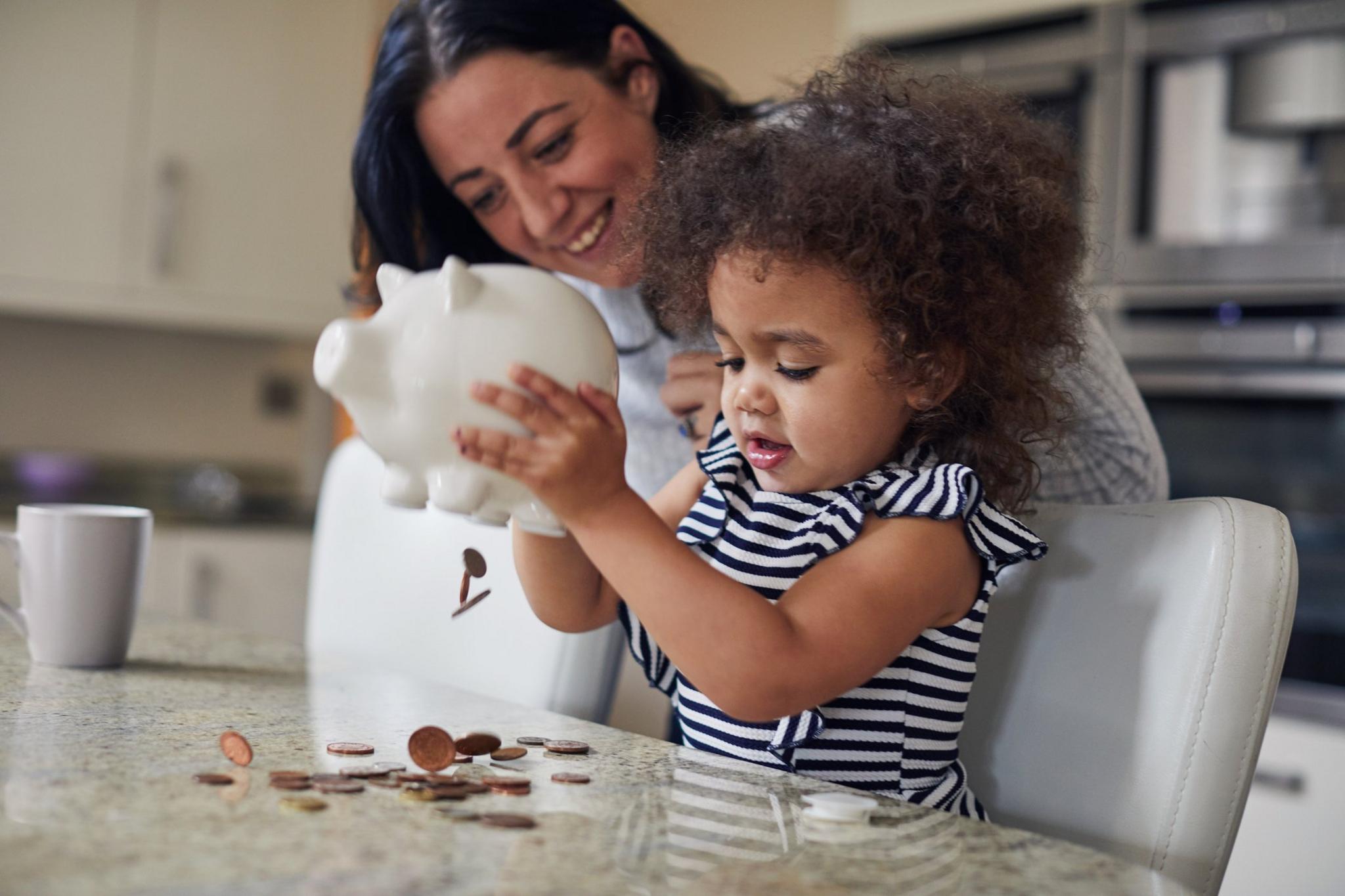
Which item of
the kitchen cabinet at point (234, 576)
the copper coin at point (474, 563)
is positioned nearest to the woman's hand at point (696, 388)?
the copper coin at point (474, 563)

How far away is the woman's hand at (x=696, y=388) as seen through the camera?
1.16m

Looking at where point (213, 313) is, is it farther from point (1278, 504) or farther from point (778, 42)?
point (1278, 504)

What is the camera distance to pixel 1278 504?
7.16 ft

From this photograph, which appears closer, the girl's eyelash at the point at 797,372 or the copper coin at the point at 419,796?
the copper coin at the point at 419,796

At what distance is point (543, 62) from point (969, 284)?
0.69m

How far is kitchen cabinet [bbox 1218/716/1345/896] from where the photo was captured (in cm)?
192

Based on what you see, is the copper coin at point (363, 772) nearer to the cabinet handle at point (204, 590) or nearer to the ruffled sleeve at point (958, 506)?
the ruffled sleeve at point (958, 506)

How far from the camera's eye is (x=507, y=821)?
0.57m

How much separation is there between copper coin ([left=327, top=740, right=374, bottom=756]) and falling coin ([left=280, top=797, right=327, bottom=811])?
0.11 m

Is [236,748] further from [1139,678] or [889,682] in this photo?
[1139,678]

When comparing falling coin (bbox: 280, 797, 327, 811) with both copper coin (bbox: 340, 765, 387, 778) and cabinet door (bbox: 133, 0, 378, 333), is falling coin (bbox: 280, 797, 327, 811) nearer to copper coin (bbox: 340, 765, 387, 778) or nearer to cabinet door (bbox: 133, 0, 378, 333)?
copper coin (bbox: 340, 765, 387, 778)

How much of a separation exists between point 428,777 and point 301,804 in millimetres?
82

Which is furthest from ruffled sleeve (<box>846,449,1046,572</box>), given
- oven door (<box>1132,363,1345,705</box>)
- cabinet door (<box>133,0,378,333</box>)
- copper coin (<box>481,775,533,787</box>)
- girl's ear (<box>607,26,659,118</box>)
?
cabinet door (<box>133,0,378,333</box>)

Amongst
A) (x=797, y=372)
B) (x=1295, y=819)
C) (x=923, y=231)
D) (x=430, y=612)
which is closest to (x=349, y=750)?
(x=797, y=372)
